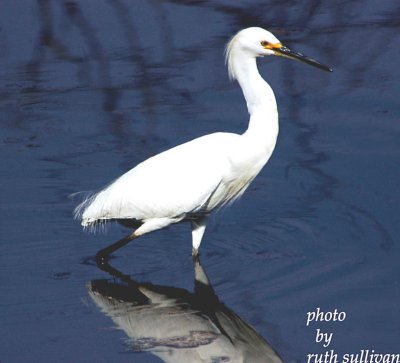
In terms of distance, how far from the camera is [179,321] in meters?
6.43

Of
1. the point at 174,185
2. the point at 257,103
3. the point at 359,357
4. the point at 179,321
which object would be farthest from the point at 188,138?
the point at 359,357

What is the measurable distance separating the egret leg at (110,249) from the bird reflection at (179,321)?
48 millimetres

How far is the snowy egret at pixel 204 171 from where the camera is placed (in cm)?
681

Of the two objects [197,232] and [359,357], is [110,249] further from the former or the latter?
[359,357]

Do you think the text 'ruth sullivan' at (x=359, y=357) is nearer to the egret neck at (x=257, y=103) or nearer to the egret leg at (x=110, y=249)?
the egret neck at (x=257, y=103)

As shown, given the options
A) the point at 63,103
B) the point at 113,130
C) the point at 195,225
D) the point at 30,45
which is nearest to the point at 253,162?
the point at 195,225

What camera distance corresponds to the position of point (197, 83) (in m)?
9.38

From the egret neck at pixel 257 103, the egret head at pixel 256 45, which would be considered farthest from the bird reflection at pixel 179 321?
the egret head at pixel 256 45

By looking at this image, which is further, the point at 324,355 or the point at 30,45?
the point at 30,45

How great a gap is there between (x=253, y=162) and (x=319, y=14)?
3.86m

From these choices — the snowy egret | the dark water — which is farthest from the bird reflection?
the snowy egret

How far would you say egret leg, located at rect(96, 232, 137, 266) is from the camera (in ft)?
23.2

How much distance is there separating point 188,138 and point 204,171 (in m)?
1.71

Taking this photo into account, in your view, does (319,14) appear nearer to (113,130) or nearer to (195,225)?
(113,130)
